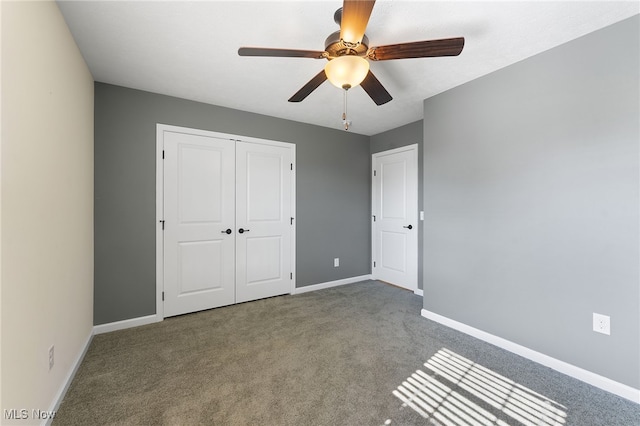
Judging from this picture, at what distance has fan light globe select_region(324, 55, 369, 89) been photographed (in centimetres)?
155

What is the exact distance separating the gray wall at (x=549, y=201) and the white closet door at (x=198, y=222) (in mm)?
2426

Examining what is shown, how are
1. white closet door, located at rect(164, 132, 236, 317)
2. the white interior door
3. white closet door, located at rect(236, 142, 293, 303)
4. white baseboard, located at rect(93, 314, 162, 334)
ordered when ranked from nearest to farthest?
white baseboard, located at rect(93, 314, 162, 334) → white closet door, located at rect(164, 132, 236, 317) → white closet door, located at rect(236, 142, 293, 303) → the white interior door

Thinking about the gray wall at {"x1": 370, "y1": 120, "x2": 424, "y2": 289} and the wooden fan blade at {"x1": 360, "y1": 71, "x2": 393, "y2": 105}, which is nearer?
the wooden fan blade at {"x1": 360, "y1": 71, "x2": 393, "y2": 105}

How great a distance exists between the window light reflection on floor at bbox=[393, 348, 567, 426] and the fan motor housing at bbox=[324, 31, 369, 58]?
7.05 ft

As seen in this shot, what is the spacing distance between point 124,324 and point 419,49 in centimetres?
344

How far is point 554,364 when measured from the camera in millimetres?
2062

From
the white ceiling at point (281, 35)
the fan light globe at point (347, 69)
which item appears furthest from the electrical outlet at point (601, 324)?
the fan light globe at point (347, 69)

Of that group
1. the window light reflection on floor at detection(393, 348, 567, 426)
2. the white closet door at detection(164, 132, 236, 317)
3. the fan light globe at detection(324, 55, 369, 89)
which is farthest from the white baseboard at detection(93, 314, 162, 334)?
the fan light globe at detection(324, 55, 369, 89)

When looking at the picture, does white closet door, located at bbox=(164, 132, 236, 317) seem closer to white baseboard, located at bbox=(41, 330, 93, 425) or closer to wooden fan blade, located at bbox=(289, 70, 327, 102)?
white baseboard, located at bbox=(41, 330, 93, 425)

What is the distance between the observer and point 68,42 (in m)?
1.86

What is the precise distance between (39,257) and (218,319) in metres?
1.83

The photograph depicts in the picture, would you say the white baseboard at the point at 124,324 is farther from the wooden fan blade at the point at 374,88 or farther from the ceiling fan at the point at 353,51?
the wooden fan blade at the point at 374,88

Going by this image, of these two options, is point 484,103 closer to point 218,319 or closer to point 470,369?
point 470,369

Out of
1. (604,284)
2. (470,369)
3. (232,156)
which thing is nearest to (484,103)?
(604,284)
